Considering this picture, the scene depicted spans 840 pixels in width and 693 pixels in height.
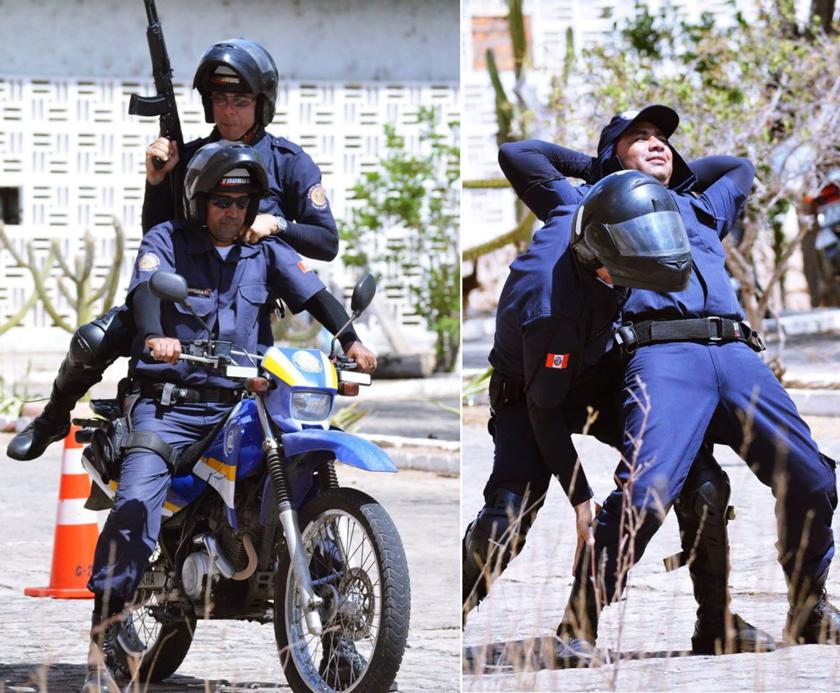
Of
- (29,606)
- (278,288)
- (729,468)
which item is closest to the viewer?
(278,288)

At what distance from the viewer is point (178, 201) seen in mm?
6008

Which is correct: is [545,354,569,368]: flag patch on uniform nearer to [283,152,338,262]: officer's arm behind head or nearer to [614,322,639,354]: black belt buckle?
[614,322,639,354]: black belt buckle

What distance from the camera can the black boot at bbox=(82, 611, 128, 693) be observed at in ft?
16.7

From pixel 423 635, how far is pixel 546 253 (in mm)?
2000

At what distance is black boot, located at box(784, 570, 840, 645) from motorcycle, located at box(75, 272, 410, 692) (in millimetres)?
1273

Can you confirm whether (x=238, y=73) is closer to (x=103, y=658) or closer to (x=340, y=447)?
(x=340, y=447)

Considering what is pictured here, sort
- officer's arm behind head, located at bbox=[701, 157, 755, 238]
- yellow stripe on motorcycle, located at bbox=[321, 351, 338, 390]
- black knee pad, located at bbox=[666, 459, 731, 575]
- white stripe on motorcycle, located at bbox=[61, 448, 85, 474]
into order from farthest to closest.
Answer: white stripe on motorcycle, located at bbox=[61, 448, 85, 474] → officer's arm behind head, located at bbox=[701, 157, 755, 238] → black knee pad, located at bbox=[666, 459, 731, 575] → yellow stripe on motorcycle, located at bbox=[321, 351, 338, 390]

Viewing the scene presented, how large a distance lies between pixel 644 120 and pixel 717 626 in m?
1.56

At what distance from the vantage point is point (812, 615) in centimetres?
562

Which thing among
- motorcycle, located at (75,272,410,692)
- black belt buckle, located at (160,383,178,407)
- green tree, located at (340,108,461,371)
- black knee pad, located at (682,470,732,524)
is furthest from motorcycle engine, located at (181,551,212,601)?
green tree, located at (340,108,461,371)

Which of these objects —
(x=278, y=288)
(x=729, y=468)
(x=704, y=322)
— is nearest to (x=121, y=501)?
(x=278, y=288)

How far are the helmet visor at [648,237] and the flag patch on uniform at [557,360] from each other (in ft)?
1.10

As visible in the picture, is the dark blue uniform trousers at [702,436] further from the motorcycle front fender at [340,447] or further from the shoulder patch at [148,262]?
the shoulder patch at [148,262]

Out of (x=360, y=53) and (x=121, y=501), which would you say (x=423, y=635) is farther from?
Result: (x=360, y=53)
